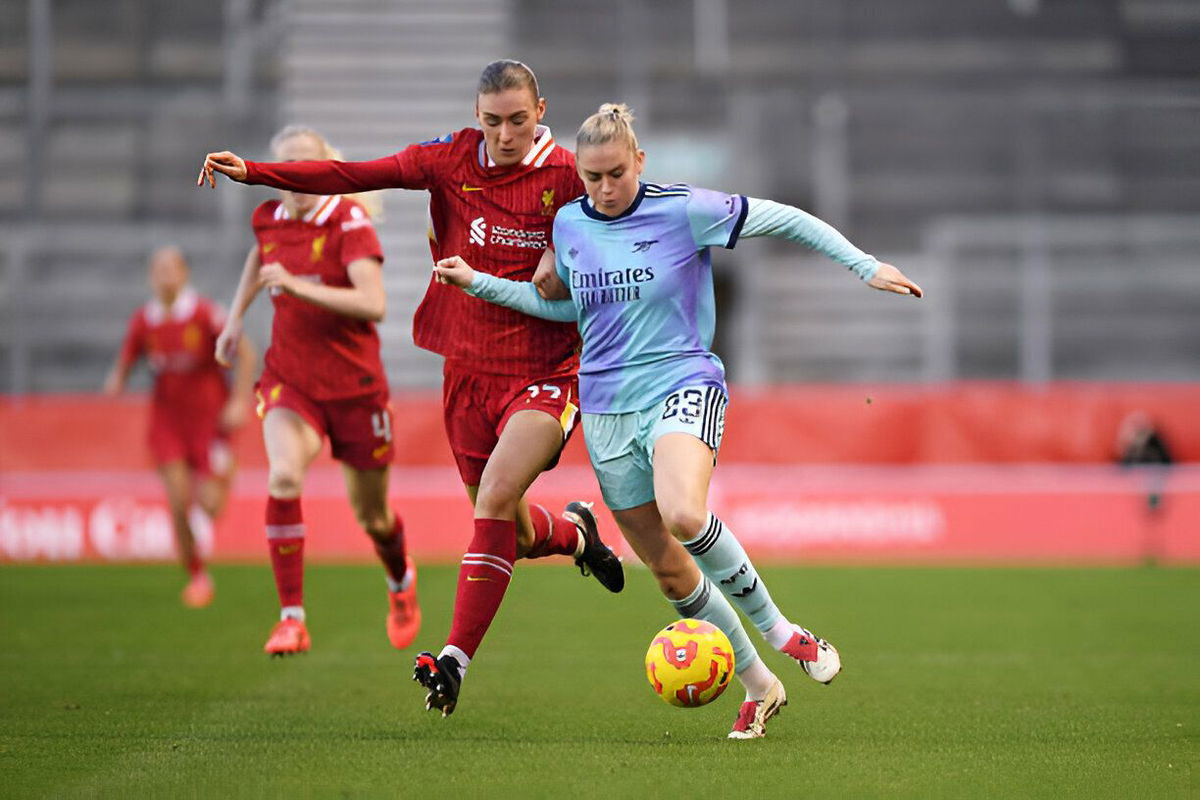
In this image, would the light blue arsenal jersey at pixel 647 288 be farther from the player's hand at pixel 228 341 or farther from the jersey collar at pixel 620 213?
the player's hand at pixel 228 341

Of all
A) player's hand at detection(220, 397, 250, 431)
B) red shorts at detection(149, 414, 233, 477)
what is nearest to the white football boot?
player's hand at detection(220, 397, 250, 431)

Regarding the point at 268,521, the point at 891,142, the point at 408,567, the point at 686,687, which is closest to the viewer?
the point at 686,687

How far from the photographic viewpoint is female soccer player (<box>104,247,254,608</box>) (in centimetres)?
1271

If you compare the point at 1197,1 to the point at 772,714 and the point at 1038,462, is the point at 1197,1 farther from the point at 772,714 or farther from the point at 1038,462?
the point at 772,714

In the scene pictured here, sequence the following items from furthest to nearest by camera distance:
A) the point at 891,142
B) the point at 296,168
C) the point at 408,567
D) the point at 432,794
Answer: the point at 891,142 < the point at 408,567 < the point at 296,168 < the point at 432,794

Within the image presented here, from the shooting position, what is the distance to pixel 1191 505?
17.3 meters

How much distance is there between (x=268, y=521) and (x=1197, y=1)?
16020mm

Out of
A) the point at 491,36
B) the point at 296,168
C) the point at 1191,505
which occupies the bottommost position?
the point at 1191,505

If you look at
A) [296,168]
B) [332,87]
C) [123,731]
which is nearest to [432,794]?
[123,731]

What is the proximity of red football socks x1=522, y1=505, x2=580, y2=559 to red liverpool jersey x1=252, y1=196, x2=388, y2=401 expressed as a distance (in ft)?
4.85

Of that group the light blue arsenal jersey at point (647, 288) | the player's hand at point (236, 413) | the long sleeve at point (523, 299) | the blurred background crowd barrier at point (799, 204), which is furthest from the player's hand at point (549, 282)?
the blurred background crowd barrier at point (799, 204)

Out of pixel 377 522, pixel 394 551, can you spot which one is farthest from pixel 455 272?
pixel 394 551

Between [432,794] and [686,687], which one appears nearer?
[432,794]

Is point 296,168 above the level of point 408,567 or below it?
above
